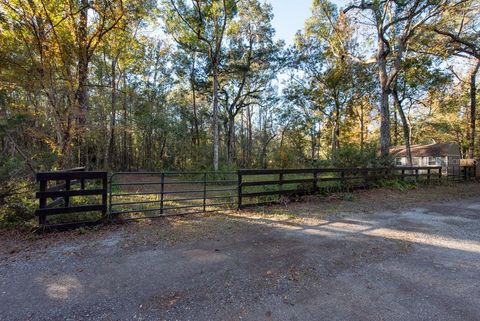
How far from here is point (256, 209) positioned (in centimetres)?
658

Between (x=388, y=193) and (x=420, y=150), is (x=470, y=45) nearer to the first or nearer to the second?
(x=388, y=193)

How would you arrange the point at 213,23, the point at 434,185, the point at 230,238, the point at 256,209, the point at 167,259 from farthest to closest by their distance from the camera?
1. the point at 213,23
2. the point at 434,185
3. the point at 256,209
4. the point at 230,238
5. the point at 167,259

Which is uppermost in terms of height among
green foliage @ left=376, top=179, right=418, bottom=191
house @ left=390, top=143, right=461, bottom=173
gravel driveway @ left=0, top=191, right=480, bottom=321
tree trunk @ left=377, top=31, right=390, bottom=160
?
tree trunk @ left=377, top=31, right=390, bottom=160

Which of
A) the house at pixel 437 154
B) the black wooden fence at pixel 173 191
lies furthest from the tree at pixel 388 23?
the house at pixel 437 154

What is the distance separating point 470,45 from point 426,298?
18.1 meters

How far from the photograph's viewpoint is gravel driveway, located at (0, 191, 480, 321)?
2326 millimetres

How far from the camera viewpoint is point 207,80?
67.7 feet

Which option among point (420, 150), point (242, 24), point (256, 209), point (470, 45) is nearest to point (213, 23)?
point (242, 24)

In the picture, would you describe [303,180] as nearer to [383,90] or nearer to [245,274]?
[245,274]

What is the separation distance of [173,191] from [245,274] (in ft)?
17.4

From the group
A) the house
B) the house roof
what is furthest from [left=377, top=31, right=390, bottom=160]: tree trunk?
the house roof

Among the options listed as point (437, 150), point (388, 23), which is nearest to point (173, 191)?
point (388, 23)

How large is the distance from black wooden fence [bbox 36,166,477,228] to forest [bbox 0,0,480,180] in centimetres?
109

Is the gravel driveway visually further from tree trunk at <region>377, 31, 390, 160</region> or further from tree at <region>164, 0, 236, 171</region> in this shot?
tree at <region>164, 0, 236, 171</region>
